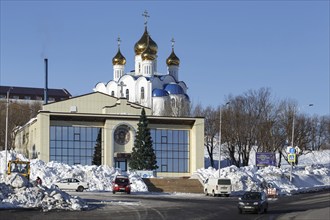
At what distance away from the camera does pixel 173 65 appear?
122m

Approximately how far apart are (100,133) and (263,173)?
2136 centimetres

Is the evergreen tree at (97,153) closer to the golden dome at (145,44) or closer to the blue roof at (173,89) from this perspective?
the blue roof at (173,89)

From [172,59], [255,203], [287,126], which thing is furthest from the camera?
[172,59]

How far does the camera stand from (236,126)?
90.6 m

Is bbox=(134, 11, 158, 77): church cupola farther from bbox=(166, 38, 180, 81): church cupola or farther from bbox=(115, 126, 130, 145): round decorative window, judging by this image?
bbox=(115, 126, 130, 145): round decorative window

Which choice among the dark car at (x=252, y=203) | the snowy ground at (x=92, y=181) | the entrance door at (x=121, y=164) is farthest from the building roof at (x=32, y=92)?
the dark car at (x=252, y=203)

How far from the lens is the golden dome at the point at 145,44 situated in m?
114

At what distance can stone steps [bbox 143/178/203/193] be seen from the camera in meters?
60.7

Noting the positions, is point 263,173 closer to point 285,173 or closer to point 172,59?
point 285,173

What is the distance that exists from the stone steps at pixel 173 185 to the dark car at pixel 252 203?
88.0 feet

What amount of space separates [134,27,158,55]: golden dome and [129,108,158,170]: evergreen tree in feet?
132

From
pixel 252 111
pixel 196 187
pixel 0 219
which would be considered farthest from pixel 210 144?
pixel 0 219

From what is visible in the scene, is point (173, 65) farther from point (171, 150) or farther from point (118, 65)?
point (171, 150)

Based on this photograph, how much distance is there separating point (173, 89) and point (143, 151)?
43086 mm
